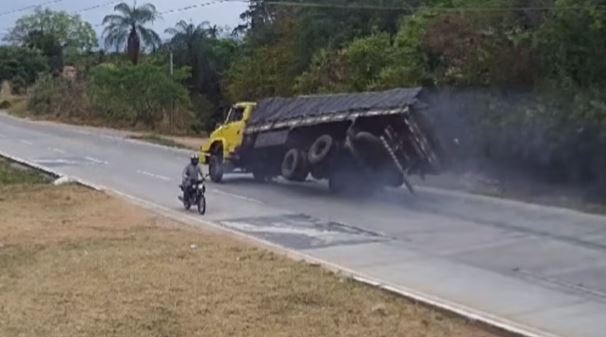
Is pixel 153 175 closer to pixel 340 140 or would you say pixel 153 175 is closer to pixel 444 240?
pixel 340 140

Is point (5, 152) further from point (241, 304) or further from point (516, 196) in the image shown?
point (241, 304)

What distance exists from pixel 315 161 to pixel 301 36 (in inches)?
770

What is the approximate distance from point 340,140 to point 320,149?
51cm

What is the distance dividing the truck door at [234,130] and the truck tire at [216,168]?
1.32 ft

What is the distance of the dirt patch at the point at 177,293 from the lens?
35.0ft

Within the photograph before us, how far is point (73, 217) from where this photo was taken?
20062 mm

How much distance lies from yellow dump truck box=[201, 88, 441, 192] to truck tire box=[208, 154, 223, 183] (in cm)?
34

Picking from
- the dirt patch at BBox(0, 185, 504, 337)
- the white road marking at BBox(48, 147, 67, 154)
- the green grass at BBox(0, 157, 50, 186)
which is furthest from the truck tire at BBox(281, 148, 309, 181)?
the white road marking at BBox(48, 147, 67, 154)

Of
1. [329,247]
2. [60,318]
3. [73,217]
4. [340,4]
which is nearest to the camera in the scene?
[60,318]

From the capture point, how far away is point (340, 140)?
970 inches

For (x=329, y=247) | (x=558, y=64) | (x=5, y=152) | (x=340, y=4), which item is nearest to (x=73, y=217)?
(x=329, y=247)

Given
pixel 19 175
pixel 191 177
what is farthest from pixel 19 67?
pixel 191 177

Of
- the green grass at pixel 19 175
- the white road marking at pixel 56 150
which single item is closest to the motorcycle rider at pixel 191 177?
the green grass at pixel 19 175

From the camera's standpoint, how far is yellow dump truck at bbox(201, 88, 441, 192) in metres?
23.5
